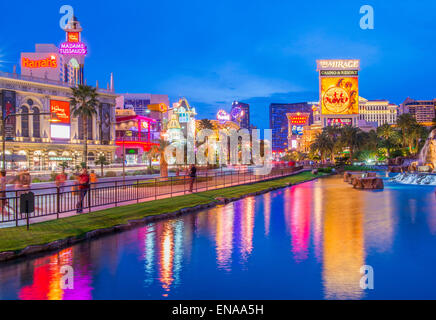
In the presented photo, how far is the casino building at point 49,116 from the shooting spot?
81562mm

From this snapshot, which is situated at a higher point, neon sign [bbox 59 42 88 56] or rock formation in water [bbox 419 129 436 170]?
neon sign [bbox 59 42 88 56]

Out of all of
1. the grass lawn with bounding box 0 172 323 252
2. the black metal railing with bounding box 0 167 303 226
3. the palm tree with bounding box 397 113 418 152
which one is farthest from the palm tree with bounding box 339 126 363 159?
the grass lawn with bounding box 0 172 323 252

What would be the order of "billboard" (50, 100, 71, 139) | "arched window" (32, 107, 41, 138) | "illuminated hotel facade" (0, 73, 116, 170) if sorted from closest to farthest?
"illuminated hotel facade" (0, 73, 116, 170) → "arched window" (32, 107, 41, 138) → "billboard" (50, 100, 71, 139)

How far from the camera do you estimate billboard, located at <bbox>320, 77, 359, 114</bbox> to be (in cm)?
10931

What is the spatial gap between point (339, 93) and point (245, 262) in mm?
108995

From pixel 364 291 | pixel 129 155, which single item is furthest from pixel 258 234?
pixel 129 155

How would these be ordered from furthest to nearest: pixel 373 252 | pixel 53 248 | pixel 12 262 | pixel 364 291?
pixel 53 248
pixel 373 252
pixel 12 262
pixel 364 291

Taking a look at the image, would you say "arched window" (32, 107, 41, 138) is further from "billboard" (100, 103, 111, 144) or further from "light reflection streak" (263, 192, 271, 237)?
"light reflection streak" (263, 192, 271, 237)

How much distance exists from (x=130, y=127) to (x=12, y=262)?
11536 cm

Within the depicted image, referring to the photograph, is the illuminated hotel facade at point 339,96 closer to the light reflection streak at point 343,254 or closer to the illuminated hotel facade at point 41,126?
the illuminated hotel facade at point 41,126

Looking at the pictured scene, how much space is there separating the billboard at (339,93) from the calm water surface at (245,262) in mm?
98519

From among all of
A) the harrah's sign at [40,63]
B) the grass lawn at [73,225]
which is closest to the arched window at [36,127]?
the harrah's sign at [40,63]
